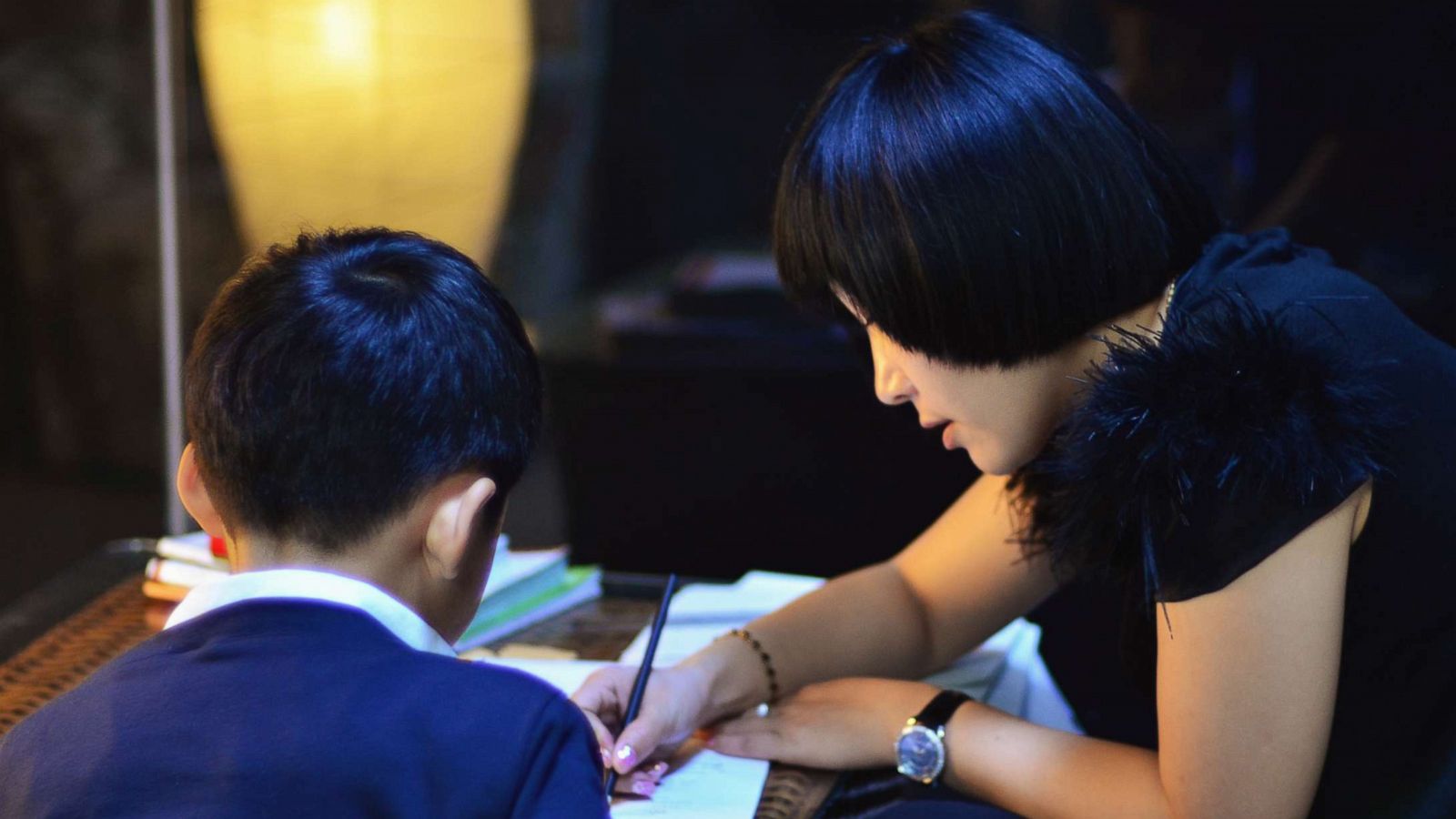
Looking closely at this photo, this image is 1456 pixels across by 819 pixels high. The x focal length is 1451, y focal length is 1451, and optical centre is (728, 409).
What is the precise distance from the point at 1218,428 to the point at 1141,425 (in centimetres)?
5

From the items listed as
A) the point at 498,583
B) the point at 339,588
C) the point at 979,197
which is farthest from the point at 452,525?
the point at 498,583

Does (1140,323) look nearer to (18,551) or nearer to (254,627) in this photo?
(254,627)

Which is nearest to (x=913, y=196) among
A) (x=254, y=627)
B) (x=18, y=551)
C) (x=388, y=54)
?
(x=254, y=627)

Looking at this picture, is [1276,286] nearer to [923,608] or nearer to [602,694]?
[923,608]

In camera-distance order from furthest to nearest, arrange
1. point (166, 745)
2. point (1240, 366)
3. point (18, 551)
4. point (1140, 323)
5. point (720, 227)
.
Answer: point (18, 551) → point (720, 227) → point (1140, 323) → point (1240, 366) → point (166, 745)

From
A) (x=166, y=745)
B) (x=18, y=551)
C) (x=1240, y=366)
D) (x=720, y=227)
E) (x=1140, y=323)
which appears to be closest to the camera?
(x=166, y=745)

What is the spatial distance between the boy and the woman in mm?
291

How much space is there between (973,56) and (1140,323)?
233 mm

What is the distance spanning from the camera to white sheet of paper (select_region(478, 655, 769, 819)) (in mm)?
998

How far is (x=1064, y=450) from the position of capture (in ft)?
3.20

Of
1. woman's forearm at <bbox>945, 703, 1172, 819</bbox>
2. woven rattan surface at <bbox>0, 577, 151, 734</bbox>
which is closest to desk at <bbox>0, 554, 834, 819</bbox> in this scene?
woven rattan surface at <bbox>0, 577, 151, 734</bbox>

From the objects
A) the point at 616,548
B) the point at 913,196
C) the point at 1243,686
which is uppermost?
the point at 913,196

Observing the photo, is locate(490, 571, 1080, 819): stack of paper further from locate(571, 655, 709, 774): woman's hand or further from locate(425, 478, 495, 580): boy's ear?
locate(425, 478, 495, 580): boy's ear

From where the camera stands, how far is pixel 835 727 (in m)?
1.12
